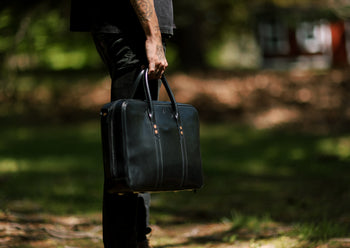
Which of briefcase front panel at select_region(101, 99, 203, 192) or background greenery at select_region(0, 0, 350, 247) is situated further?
background greenery at select_region(0, 0, 350, 247)

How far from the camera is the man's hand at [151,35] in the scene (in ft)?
8.06

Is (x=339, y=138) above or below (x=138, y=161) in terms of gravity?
below

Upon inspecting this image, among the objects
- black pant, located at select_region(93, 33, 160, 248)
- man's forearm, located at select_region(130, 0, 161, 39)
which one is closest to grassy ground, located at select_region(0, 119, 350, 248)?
black pant, located at select_region(93, 33, 160, 248)

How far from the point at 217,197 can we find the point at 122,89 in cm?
303

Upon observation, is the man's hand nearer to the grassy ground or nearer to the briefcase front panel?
the briefcase front panel

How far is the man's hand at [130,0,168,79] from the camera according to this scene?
8.06 feet

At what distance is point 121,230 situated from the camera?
103 inches

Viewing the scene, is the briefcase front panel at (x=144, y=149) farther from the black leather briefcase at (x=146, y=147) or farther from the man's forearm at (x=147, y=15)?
the man's forearm at (x=147, y=15)

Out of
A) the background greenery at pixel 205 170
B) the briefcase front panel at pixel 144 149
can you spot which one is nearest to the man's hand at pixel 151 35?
the briefcase front panel at pixel 144 149

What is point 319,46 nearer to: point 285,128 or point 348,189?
point 285,128

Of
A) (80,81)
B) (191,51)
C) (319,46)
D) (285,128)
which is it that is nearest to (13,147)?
(285,128)

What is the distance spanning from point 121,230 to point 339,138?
296 inches

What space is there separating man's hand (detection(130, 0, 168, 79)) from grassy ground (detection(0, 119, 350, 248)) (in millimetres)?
1426

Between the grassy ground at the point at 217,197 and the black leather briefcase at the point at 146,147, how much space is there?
1.14m
